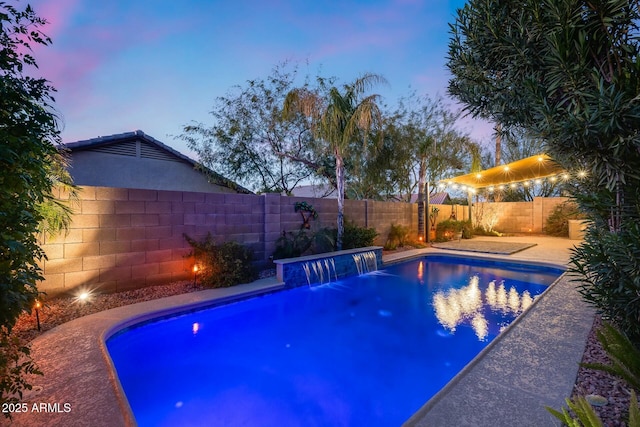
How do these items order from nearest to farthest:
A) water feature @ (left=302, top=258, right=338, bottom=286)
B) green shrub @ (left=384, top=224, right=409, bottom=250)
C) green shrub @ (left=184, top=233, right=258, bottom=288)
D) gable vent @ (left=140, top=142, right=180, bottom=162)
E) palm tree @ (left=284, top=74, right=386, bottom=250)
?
green shrub @ (left=184, top=233, right=258, bottom=288) < water feature @ (left=302, top=258, right=338, bottom=286) < palm tree @ (left=284, top=74, right=386, bottom=250) < gable vent @ (left=140, top=142, right=180, bottom=162) < green shrub @ (left=384, top=224, right=409, bottom=250)

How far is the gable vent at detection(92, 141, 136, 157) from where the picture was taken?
963 centimetres

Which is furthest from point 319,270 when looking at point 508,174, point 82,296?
point 508,174

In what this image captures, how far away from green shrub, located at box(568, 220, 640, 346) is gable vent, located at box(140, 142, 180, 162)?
38.5 feet

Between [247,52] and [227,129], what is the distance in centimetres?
331

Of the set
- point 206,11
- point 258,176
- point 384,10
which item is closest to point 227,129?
point 258,176

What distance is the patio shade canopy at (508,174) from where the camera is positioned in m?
10.6

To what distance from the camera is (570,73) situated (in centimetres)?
217

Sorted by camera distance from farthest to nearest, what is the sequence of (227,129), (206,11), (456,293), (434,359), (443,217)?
(443,217) < (227,129) < (206,11) < (456,293) < (434,359)

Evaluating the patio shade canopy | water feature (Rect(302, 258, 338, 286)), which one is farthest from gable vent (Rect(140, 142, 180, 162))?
the patio shade canopy

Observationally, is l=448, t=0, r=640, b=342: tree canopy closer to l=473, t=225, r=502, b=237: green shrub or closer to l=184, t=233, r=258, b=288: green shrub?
l=184, t=233, r=258, b=288: green shrub

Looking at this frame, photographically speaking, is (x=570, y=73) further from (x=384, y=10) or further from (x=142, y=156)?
(x=142, y=156)

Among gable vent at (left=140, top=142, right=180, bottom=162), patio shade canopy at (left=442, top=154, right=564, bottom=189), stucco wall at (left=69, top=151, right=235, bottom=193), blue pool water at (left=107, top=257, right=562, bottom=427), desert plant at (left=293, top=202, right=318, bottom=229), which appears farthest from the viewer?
patio shade canopy at (left=442, top=154, right=564, bottom=189)

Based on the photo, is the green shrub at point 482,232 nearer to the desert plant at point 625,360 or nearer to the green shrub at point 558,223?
the green shrub at point 558,223

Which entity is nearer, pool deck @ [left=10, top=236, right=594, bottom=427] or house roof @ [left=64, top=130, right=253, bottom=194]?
Result: pool deck @ [left=10, top=236, right=594, bottom=427]
